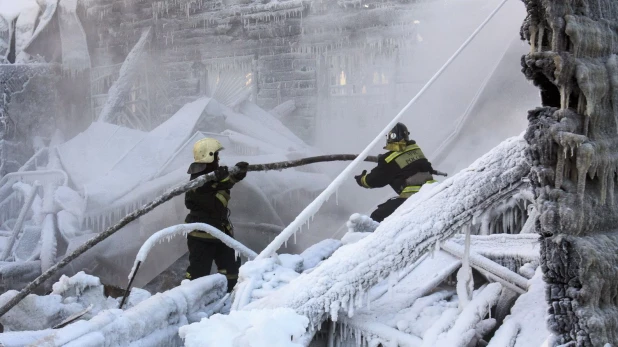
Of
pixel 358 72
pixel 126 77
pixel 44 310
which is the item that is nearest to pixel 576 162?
pixel 44 310

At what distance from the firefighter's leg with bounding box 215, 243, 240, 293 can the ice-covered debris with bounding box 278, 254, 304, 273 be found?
59.9 inches

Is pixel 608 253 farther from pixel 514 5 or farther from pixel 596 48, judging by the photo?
pixel 514 5

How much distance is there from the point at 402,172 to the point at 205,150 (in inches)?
54.9

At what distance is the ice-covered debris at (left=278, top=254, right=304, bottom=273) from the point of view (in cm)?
252

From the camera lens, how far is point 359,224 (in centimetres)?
296

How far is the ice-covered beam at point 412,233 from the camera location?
72.9 inches

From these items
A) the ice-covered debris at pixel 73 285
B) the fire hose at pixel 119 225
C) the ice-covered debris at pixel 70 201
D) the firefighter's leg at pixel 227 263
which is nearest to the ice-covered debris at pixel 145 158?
the ice-covered debris at pixel 70 201

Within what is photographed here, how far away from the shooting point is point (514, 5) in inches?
205

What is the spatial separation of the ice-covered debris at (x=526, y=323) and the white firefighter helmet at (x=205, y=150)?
2603 mm

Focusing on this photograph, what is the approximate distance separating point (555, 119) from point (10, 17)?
266 inches

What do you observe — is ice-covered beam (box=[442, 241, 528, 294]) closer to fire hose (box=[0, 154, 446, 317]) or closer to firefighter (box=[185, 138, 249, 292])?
fire hose (box=[0, 154, 446, 317])

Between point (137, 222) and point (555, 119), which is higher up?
point (555, 119)

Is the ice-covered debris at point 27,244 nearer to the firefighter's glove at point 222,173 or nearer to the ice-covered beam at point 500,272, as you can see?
the firefighter's glove at point 222,173

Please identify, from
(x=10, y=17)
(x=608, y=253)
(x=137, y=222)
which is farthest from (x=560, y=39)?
(x=10, y=17)
